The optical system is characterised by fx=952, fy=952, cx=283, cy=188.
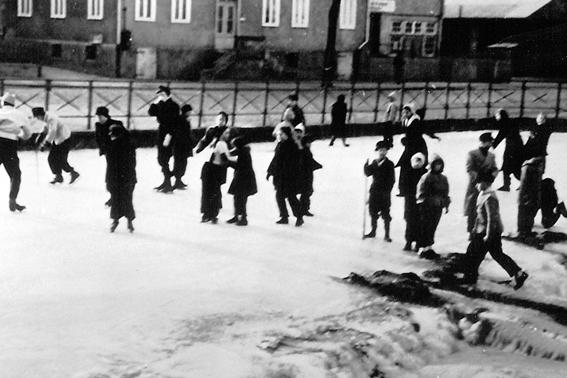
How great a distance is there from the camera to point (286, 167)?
13.0m

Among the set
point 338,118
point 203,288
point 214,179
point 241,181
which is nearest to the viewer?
point 203,288

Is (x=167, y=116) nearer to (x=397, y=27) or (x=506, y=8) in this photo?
(x=506, y=8)

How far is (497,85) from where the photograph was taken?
33.1 m

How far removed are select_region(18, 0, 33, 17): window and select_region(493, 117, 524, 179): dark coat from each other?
20854 millimetres

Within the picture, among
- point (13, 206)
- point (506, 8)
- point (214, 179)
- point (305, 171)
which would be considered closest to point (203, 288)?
point (214, 179)

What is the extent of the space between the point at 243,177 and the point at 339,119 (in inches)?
323

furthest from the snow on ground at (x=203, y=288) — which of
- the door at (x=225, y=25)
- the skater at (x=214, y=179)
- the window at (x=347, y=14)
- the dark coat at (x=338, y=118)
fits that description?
the window at (x=347, y=14)

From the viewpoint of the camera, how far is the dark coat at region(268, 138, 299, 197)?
42.4 feet

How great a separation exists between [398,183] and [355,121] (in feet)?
28.5

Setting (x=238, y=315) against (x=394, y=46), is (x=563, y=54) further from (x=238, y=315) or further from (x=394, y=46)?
(x=238, y=315)

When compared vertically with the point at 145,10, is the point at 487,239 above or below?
below

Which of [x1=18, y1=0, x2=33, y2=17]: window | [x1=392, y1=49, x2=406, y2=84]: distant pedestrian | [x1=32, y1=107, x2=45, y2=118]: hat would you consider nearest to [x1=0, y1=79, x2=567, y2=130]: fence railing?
[x1=392, y1=49, x2=406, y2=84]: distant pedestrian

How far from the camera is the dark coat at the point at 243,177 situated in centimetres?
1280

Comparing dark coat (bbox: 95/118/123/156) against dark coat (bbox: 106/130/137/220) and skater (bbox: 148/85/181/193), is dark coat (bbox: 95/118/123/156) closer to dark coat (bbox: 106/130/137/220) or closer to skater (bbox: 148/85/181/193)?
dark coat (bbox: 106/130/137/220)
